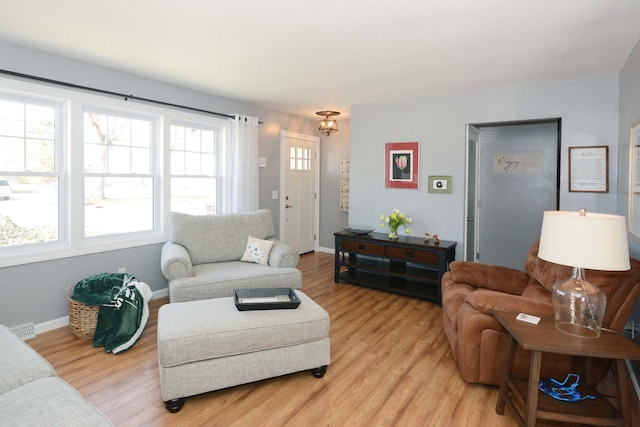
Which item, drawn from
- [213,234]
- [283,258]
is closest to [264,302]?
[283,258]

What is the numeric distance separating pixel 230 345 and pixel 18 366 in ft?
3.27

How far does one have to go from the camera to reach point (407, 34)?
270cm

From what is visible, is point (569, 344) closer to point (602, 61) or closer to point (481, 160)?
point (602, 61)

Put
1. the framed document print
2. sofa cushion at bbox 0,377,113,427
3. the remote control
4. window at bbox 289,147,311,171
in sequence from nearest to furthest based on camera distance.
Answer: sofa cushion at bbox 0,377,113,427
the remote control
the framed document print
window at bbox 289,147,311,171

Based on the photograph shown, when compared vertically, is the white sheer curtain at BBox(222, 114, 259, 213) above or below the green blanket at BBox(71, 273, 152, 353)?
above

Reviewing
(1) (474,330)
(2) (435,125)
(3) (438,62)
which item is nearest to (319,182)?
(2) (435,125)

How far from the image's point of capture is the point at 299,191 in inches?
251

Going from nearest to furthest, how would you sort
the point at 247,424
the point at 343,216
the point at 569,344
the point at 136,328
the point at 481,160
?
the point at 569,344 → the point at 247,424 → the point at 136,328 → the point at 481,160 → the point at 343,216

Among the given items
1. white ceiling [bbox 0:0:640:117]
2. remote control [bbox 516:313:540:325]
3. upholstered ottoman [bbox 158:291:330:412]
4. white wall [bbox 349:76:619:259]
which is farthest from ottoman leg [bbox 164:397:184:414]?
white wall [bbox 349:76:619:259]

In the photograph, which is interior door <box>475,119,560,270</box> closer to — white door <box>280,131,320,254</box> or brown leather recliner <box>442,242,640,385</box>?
brown leather recliner <box>442,242,640,385</box>

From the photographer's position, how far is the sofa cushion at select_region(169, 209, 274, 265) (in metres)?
3.96

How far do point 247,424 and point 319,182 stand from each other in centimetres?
506

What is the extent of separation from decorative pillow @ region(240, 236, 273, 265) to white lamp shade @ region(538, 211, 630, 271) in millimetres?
2824

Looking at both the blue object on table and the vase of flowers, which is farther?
the vase of flowers
